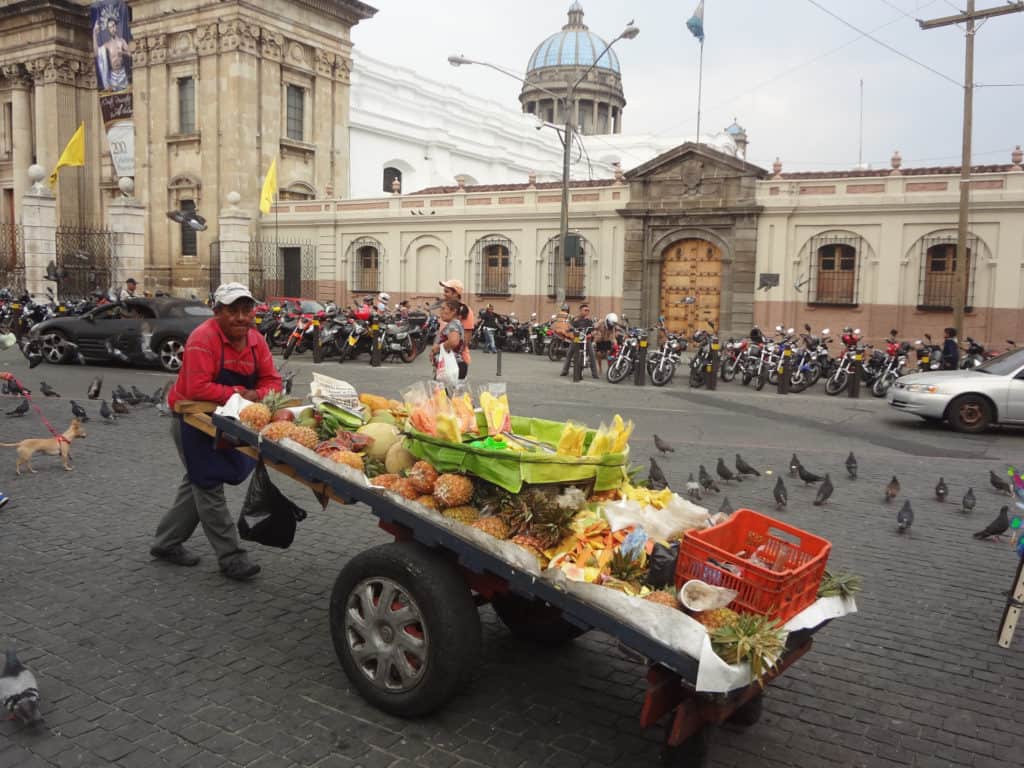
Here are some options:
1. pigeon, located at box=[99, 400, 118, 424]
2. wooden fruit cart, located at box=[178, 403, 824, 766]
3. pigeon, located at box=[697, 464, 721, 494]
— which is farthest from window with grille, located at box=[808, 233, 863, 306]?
wooden fruit cart, located at box=[178, 403, 824, 766]

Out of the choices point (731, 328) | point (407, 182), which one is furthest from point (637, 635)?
point (407, 182)

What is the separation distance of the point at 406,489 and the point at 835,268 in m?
22.2

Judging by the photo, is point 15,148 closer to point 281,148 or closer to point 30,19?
point 30,19

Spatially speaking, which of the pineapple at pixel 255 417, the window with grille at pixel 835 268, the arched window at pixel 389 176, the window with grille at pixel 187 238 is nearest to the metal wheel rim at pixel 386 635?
Answer: the pineapple at pixel 255 417

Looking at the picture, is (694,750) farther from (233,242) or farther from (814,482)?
(233,242)

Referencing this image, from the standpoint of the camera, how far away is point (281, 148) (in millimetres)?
33875

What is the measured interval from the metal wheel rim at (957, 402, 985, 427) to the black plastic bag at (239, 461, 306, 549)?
1085 cm

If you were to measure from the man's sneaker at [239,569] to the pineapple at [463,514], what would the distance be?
224cm

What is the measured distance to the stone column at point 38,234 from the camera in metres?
27.1

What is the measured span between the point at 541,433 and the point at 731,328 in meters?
21.3

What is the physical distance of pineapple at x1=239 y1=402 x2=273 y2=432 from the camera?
4.24 metres

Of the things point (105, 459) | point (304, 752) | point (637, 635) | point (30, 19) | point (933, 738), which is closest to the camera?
point (637, 635)

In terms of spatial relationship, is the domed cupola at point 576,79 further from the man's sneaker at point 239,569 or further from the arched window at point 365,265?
the man's sneaker at point 239,569

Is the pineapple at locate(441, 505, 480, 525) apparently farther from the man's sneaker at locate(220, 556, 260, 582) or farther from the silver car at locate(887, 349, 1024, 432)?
the silver car at locate(887, 349, 1024, 432)
